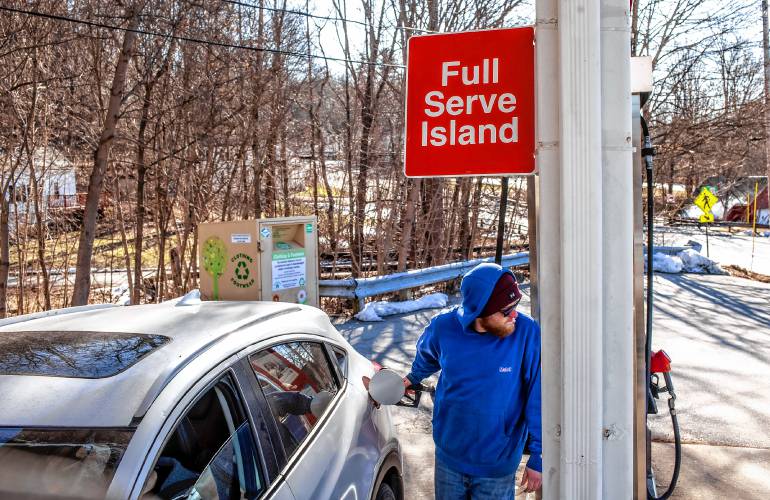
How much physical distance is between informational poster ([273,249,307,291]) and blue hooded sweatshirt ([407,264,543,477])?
4.73 m

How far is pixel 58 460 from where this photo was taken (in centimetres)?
192

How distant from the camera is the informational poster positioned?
→ 7.61 metres

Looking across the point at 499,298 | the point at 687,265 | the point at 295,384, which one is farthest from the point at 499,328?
the point at 687,265

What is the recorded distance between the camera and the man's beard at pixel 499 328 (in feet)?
9.85

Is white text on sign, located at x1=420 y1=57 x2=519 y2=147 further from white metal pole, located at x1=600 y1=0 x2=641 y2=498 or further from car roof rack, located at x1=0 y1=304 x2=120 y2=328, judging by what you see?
car roof rack, located at x1=0 y1=304 x2=120 y2=328

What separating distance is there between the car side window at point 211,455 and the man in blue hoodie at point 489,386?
1118 millimetres

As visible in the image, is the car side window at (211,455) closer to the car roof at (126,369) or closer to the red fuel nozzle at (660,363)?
the car roof at (126,369)

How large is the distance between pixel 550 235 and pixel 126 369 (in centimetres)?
145

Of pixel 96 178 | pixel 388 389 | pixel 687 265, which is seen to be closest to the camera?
pixel 388 389

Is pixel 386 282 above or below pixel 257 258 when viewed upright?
below

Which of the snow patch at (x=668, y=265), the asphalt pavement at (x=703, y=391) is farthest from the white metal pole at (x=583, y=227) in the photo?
the snow patch at (x=668, y=265)

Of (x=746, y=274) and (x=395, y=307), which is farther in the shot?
(x=746, y=274)

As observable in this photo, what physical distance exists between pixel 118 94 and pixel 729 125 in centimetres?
1488

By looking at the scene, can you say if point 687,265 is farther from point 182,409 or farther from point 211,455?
point 182,409
